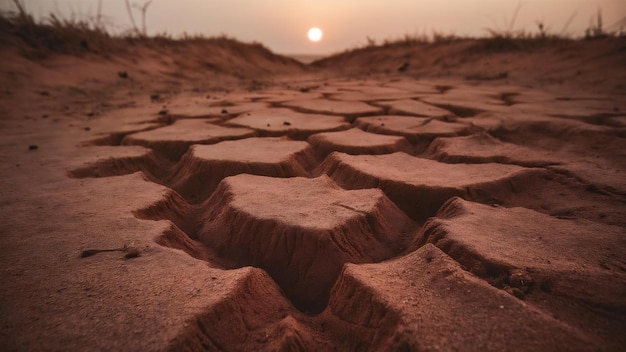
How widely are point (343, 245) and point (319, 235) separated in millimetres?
55

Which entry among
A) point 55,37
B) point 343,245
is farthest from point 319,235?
point 55,37

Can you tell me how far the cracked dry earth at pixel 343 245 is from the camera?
0.54 metres

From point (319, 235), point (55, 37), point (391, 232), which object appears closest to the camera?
point (319, 235)

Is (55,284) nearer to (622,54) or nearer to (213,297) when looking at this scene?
(213,297)

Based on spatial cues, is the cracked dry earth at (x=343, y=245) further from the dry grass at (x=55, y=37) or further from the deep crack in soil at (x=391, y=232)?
the dry grass at (x=55, y=37)

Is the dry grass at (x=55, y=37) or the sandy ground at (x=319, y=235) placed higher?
the dry grass at (x=55, y=37)

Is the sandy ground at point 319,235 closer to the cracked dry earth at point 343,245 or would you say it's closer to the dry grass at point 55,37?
the cracked dry earth at point 343,245

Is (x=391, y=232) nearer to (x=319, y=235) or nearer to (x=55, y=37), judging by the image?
(x=319, y=235)

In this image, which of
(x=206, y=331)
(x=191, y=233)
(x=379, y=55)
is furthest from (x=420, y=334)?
(x=379, y=55)

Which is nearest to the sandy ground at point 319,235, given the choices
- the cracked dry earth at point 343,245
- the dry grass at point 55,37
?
the cracked dry earth at point 343,245

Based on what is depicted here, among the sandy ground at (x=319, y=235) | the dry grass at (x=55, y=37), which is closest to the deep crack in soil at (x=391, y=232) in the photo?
the sandy ground at (x=319, y=235)

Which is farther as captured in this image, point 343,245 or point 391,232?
point 391,232

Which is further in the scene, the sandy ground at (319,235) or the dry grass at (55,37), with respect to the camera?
the dry grass at (55,37)

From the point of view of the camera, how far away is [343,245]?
0.80 m
